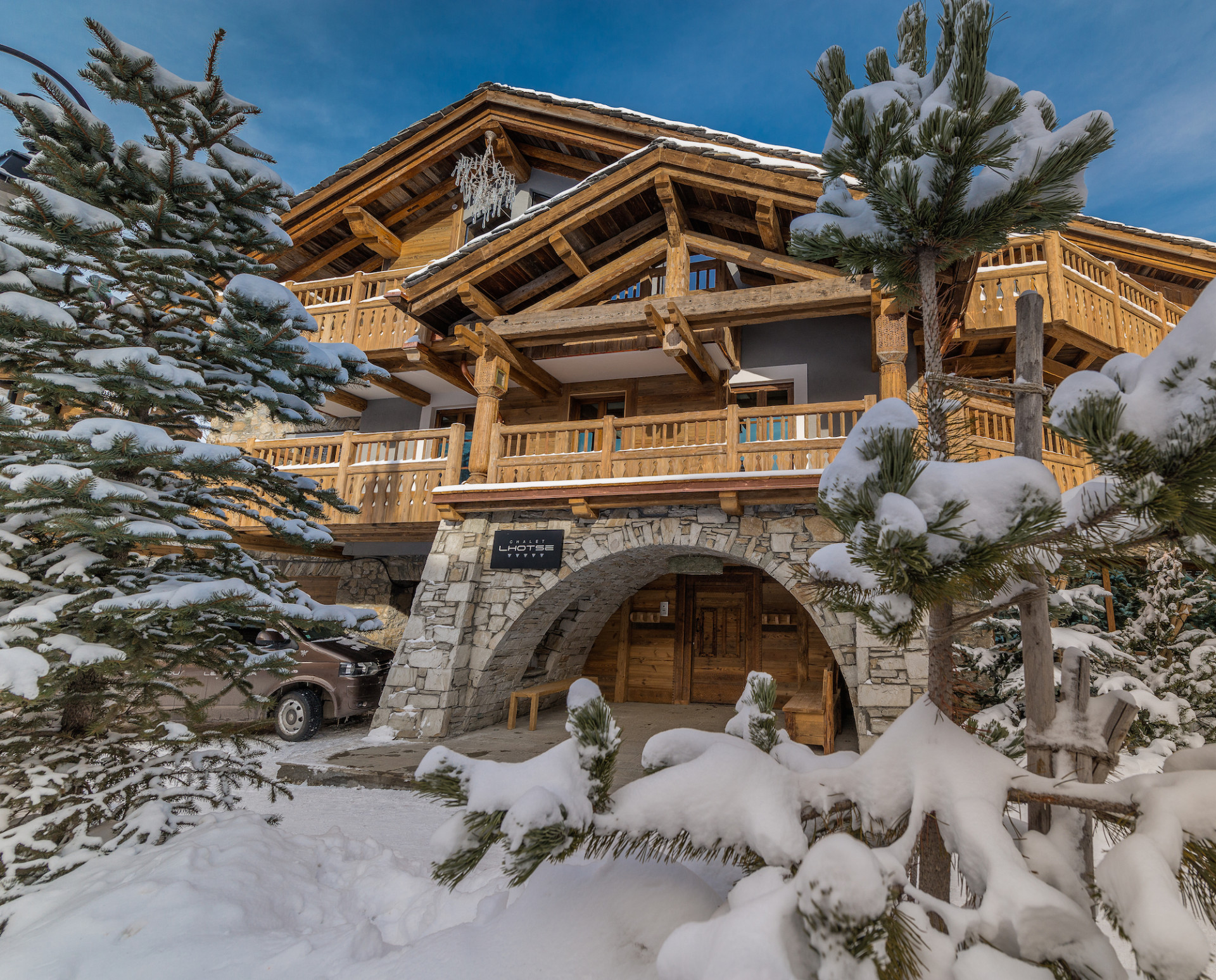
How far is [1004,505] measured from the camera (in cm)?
124

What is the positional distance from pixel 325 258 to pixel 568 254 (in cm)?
747

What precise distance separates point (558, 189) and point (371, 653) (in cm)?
947

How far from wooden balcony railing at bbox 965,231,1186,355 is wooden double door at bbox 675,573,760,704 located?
545cm

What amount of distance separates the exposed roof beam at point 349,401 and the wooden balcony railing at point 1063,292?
10.6 metres

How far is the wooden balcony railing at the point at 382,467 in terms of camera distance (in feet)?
31.3

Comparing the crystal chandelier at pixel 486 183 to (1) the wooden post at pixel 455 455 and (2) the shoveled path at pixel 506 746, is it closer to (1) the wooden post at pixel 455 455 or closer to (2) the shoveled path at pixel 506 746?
(1) the wooden post at pixel 455 455

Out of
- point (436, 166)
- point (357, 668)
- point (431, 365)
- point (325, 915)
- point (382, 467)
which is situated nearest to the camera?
point (325, 915)

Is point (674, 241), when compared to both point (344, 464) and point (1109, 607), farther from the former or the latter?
point (1109, 607)

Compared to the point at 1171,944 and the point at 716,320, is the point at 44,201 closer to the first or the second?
the point at 1171,944

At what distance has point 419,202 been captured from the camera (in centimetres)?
1314

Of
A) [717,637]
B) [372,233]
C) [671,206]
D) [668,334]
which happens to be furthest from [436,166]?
[717,637]

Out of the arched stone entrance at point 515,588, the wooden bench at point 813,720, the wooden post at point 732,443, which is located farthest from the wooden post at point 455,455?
the wooden bench at point 813,720

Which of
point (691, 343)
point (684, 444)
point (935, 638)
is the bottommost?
point (935, 638)

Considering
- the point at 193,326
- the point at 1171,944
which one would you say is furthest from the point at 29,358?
the point at 1171,944
